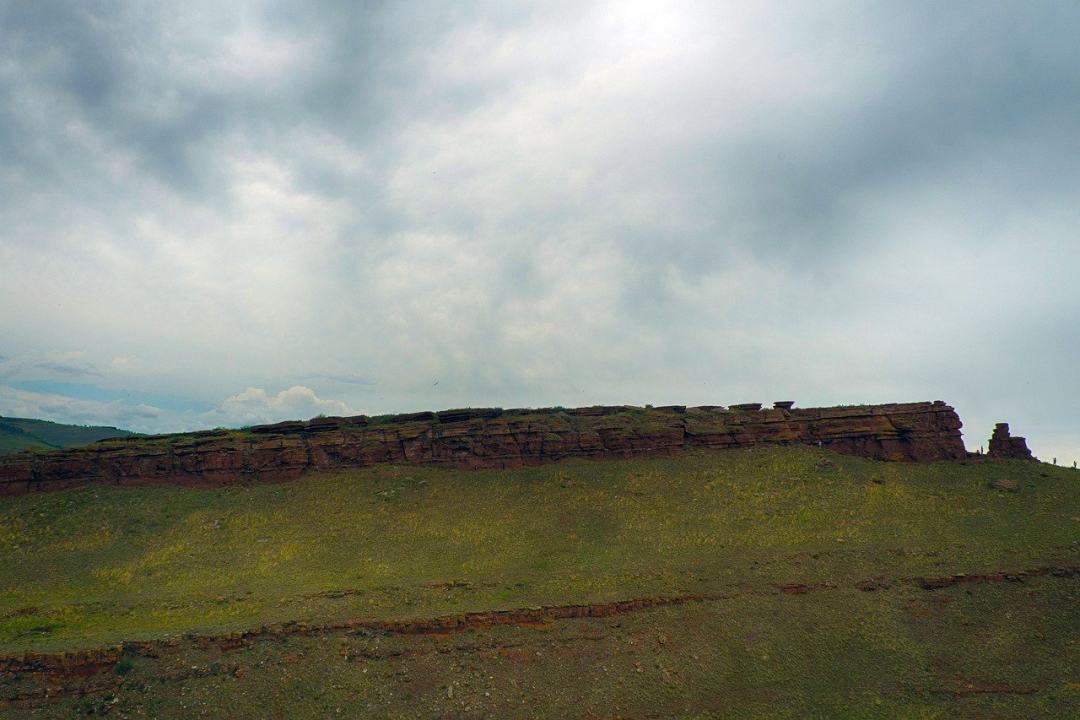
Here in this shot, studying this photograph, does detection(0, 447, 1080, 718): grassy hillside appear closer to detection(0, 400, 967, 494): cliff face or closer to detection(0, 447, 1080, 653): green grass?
detection(0, 447, 1080, 653): green grass

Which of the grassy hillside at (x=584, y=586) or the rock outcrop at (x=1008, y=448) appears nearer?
the grassy hillside at (x=584, y=586)

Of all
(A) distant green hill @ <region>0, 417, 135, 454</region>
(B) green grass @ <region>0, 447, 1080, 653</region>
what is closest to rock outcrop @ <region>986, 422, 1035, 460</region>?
(B) green grass @ <region>0, 447, 1080, 653</region>

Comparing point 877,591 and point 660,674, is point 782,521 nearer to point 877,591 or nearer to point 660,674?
point 877,591

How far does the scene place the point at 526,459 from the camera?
44.6 metres

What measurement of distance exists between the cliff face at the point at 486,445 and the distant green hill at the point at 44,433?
3809 inches

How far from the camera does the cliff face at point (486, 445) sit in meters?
43.6

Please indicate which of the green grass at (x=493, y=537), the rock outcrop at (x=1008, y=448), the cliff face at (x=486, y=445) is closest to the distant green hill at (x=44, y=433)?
the cliff face at (x=486, y=445)

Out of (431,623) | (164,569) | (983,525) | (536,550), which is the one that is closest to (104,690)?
(431,623)

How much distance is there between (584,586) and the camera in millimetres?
26938

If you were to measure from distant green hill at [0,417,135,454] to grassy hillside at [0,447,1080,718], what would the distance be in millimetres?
110474

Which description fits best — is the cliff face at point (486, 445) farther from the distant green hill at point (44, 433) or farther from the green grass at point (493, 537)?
the distant green hill at point (44, 433)

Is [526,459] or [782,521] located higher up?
[526,459]

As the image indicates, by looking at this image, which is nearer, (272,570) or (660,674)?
(660,674)

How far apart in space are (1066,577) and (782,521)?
466 inches
